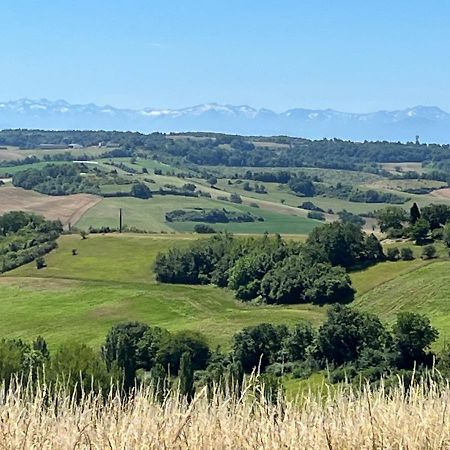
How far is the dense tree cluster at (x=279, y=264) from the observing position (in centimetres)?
9562

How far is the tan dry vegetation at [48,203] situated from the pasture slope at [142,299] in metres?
34.3

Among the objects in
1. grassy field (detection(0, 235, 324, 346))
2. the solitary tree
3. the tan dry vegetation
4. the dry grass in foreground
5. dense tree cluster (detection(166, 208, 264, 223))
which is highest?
the dry grass in foreground

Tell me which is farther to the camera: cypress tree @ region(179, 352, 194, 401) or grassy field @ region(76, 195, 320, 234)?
grassy field @ region(76, 195, 320, 234)

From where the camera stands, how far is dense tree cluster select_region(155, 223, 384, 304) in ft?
314

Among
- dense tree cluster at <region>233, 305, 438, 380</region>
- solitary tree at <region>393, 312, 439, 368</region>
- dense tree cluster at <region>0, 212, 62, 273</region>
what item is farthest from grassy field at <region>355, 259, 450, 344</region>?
dense tree cluster at <region>0, 212, 62, 273</region>

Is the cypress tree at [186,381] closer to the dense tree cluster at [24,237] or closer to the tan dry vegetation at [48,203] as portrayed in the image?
the dense tree cluster at [24,237]

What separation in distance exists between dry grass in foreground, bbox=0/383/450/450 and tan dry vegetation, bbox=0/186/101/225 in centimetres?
13750

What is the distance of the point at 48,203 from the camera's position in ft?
535

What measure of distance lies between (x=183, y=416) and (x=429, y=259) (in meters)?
89.2

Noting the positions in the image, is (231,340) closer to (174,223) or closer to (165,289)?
(165,289)

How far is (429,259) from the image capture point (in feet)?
307

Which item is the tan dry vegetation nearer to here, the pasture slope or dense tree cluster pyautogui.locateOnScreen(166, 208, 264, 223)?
dense tree cluster pyautogui.locateOnScreen(166, 208, 264, 223)

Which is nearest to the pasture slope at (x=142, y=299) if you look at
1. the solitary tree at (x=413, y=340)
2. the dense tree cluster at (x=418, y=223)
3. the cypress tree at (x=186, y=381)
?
the solitary tree at (x=413, y=340)

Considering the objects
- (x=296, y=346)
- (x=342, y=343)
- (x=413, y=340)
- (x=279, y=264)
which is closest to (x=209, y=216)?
(x=279, y=264)
